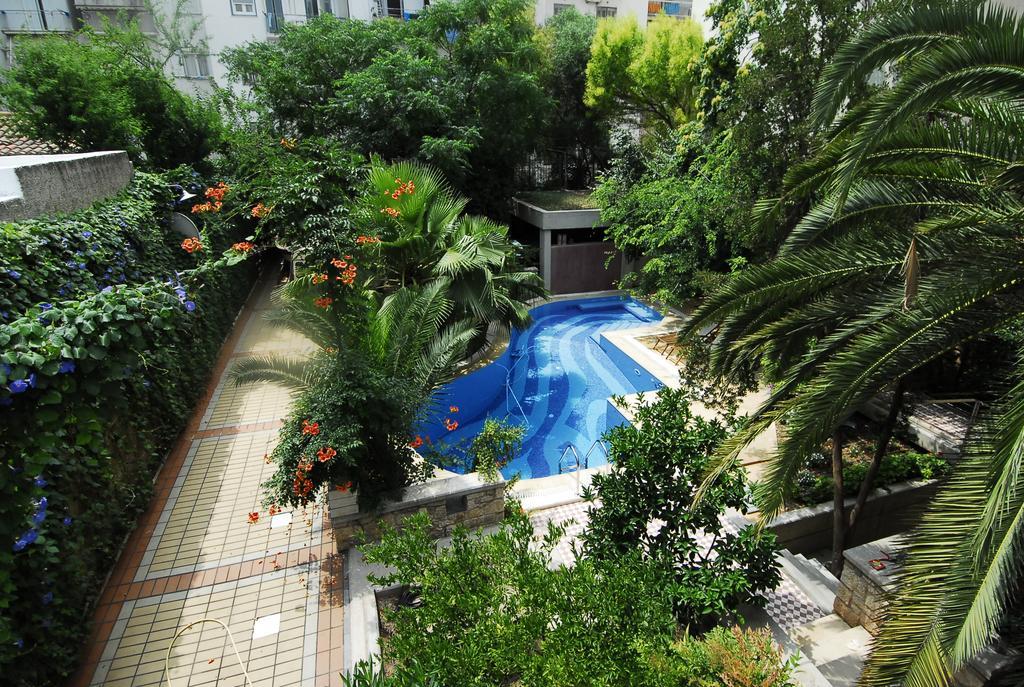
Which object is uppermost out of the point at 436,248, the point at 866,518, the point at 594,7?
the point at 594,7

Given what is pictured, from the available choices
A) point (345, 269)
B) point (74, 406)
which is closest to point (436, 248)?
point (345, 269)

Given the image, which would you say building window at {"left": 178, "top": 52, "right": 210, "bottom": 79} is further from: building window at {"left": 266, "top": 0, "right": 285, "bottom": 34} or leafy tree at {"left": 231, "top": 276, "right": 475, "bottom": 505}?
leafy tree at {"left": 231, "top": 276, "right": 475, "bottom": 505}

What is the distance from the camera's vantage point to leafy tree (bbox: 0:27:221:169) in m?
9.47

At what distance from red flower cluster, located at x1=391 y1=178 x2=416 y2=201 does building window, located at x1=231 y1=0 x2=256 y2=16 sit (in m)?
17.5

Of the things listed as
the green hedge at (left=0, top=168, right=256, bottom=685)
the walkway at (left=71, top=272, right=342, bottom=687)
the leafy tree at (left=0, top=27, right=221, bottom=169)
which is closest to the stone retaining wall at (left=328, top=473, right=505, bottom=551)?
the walkway at (left=71, top=272, right=342, bottom=687)

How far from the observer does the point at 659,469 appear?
4.67 m

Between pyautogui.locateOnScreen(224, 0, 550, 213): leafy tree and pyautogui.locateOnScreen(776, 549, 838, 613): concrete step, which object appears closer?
pyautogui.locateOnScreen(776, 549, 838, 613): concrete step

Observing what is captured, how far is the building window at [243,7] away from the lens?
844 inches

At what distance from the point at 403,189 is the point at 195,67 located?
62.4 ft

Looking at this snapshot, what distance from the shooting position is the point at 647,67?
18.0 meters

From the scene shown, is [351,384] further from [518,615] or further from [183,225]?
[183,225]

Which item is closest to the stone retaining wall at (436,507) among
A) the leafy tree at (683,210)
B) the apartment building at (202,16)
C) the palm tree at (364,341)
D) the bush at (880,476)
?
the palm tree at (364,341)

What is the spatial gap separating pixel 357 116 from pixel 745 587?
1509 cm

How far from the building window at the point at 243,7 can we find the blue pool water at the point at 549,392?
18.2 m
